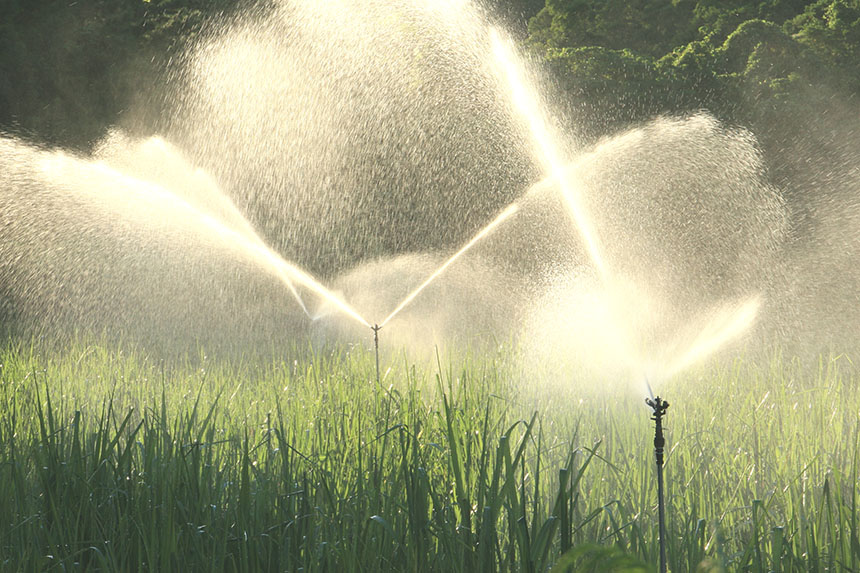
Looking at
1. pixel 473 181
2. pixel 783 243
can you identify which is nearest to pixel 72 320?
pixel 473 181

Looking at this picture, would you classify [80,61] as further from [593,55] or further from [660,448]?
[660,448]

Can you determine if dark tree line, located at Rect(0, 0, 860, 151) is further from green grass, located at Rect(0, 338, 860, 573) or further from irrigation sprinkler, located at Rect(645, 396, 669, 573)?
irrigation sprinkler, located at Rect(645, 396, 669, 573)

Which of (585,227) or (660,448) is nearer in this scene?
(660,448)

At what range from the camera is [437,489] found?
3.37 m

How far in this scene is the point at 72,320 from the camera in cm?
999

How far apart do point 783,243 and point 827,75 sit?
2.05 m

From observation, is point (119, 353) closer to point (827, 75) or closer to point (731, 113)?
point (731, 113)

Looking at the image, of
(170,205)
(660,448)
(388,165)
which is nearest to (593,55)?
(388,165)

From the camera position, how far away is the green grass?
100 inches

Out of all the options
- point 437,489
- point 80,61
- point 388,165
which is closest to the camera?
point 437,489

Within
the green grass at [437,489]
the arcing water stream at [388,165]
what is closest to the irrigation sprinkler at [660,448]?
the green grass at [437,489]

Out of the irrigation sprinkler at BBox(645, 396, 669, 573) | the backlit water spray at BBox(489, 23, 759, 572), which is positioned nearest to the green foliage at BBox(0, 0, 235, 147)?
the backlit water spray at BBox(489, 23, 759, 572)

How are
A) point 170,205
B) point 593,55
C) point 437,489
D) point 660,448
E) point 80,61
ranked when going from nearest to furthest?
point 660,448, point 437,489, point 170,205, point 593,55, point 80,61

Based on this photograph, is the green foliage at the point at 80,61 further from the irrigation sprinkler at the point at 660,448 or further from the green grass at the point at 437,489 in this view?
the irrigation sprinkler at the point at 660,448
